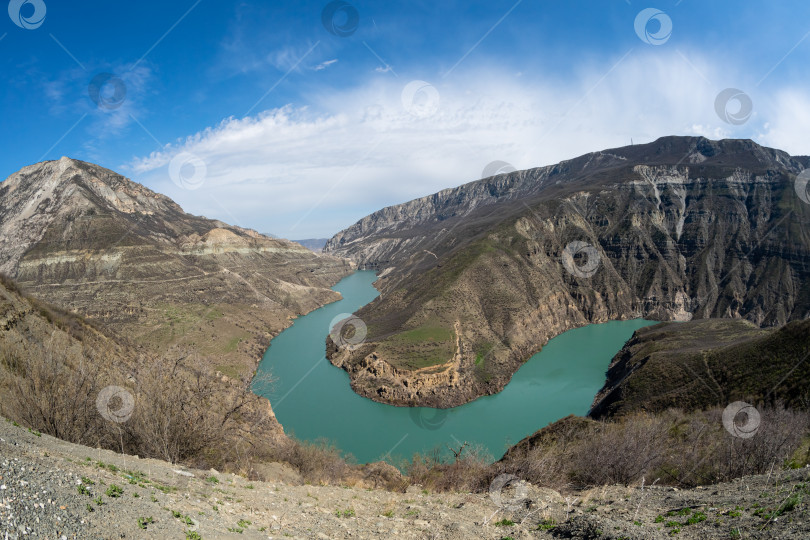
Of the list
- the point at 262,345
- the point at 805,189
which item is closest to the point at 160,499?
the point at 262,345

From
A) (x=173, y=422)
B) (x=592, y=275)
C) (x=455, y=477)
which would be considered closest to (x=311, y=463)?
(x=455, y=477)

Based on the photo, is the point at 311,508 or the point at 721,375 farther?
the point at 721,375

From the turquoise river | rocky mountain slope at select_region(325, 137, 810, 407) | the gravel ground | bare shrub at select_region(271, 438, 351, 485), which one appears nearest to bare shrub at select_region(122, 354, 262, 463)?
the gravel ground

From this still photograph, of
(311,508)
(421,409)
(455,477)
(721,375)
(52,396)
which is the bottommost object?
(421,409)

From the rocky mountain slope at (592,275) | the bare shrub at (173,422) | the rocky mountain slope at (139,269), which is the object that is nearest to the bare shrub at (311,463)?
Answer: the bare shrub at (173,422)

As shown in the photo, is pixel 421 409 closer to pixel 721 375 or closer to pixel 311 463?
pixel 311 463

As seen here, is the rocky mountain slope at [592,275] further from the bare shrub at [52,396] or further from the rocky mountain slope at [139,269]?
the bare shrub at [52,396]

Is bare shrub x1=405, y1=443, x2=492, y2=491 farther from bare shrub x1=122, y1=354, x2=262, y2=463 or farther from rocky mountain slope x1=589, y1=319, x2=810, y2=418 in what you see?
rocky mountain slope x1=589, y1=319, x2=810, y2=418
